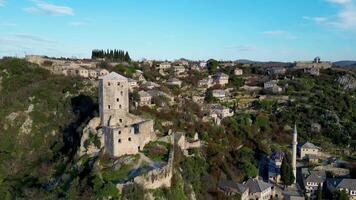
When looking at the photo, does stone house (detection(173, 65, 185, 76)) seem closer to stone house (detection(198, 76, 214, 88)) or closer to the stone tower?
stone house (detection(198, 76, 214, 88))

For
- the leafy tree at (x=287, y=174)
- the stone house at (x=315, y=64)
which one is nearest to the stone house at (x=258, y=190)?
the leafy tree at (x=287, y=174)

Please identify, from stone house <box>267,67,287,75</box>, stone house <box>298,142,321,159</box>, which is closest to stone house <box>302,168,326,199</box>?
stone house <box>298,142,321,159</box>

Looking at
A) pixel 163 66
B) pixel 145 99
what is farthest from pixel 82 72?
pixel 163 66

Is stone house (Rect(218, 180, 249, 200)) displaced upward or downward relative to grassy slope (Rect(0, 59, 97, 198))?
downward

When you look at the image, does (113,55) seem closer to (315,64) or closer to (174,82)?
(174,82)

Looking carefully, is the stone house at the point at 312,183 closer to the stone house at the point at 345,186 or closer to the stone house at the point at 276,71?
the stone house at the point at 345,186

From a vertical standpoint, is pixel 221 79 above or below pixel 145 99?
above
